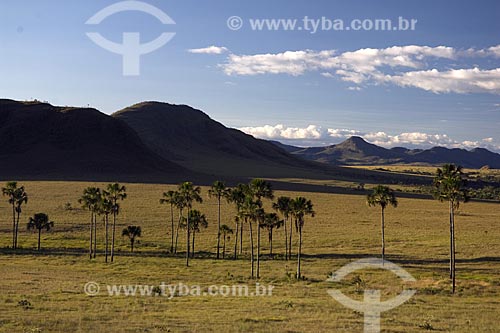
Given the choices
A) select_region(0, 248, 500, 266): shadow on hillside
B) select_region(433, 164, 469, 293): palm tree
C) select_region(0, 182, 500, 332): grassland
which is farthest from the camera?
select_region(0, 248, 500, 266): shadow on hillside

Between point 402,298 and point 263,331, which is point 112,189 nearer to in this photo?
point 402,298

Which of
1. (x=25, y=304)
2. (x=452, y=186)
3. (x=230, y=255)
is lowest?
(x=230, y=255)

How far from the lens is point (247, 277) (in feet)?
174

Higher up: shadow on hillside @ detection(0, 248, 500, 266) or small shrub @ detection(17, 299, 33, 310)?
small shrub @ detection(17, 299, 33, 310)

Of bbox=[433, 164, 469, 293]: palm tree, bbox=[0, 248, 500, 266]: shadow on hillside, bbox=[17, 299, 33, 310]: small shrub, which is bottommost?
bbox=[0, 248, 500, 266]: shadow on hillside

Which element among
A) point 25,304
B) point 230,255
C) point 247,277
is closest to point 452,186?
point 247,277

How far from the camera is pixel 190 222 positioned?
2744 inches

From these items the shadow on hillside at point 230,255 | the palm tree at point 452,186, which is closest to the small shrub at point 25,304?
the shadow on hillside at point 230,255

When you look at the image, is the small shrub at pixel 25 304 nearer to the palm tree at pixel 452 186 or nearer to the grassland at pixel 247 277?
the grassland at pixel 247 277

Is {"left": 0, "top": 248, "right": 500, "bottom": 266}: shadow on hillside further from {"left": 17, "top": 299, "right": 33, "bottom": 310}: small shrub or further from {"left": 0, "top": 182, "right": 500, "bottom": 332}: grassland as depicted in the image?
{"left": 17, "top": 299, "right": 33, "bottom": 310}: small shrub

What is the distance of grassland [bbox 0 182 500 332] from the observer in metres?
29.5

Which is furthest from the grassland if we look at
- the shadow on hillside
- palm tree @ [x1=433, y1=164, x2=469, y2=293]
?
palm tree @ [x1=433, y1=164, x2=469, y2=293]

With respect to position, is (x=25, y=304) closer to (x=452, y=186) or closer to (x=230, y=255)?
(x=452, y=186)

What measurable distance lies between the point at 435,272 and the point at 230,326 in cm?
3418
